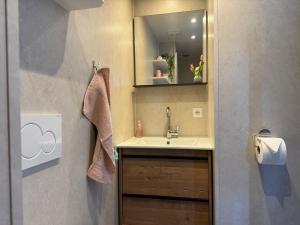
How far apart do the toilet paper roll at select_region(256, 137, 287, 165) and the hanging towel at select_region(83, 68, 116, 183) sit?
896mm

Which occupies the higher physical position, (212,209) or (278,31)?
(278,31)

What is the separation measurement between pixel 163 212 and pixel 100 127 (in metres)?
0.92

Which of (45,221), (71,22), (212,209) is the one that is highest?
(71,22)

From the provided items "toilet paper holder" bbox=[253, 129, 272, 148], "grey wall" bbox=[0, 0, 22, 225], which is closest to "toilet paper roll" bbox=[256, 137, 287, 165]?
"toilet paper holder" bbox=[253, 129, 272, 148]

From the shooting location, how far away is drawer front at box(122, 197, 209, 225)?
1.62 metres

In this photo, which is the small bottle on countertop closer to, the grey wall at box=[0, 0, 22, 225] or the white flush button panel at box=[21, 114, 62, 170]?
the white flush button panel at box=[21, 114, 62, 170]

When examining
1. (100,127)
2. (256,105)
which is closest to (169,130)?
(256,105)

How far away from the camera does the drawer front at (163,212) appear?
162 centimetres

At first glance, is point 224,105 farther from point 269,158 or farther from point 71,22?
point 71,22

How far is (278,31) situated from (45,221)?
1.65 metres

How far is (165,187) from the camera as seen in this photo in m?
1.67

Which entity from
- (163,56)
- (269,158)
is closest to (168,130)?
(163,56)

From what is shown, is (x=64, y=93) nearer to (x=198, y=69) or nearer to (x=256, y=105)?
(x=256, y=105)

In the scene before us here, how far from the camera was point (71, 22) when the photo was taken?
1.06m
